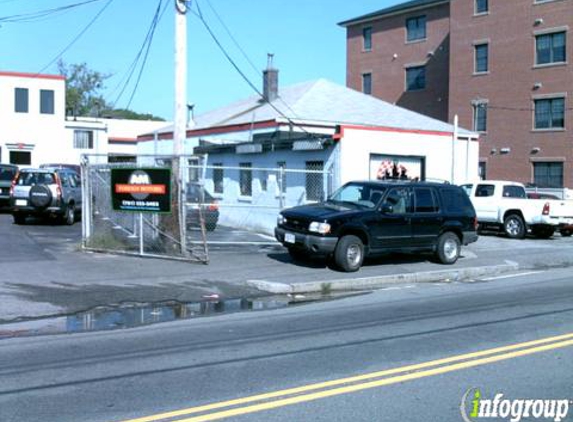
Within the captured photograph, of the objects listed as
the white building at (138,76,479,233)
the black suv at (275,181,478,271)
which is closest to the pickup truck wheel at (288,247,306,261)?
the black suv at (275,181,478,271)

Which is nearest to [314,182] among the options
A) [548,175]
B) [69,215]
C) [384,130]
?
[384,130]

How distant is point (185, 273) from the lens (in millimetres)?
13055

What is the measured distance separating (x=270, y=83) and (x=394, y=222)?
15.9 m

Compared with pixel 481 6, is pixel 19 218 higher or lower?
lower

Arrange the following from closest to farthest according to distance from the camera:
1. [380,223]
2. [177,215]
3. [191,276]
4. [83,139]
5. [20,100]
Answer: [191,276], [380,223], [177,215], [20,100], [83,139]

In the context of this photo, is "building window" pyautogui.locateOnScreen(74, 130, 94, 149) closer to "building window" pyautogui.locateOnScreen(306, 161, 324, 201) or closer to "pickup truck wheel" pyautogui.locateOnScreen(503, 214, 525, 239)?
"building window" pyautogui.locateOnScreen(306, 161, 324, 201)

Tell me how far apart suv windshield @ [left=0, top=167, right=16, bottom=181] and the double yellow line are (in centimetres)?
2293

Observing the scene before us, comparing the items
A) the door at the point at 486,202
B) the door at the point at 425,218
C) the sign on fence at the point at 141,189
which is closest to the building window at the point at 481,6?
the door at the point at 486,202

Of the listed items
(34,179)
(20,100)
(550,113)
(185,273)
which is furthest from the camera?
(20,100)

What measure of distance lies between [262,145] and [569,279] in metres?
11.2

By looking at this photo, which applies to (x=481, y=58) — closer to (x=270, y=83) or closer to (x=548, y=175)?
(x=548, y=175)

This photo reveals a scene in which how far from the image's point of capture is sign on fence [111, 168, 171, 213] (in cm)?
1420

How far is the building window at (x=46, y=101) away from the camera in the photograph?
42.6 meters

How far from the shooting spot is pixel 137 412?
5.41 m
